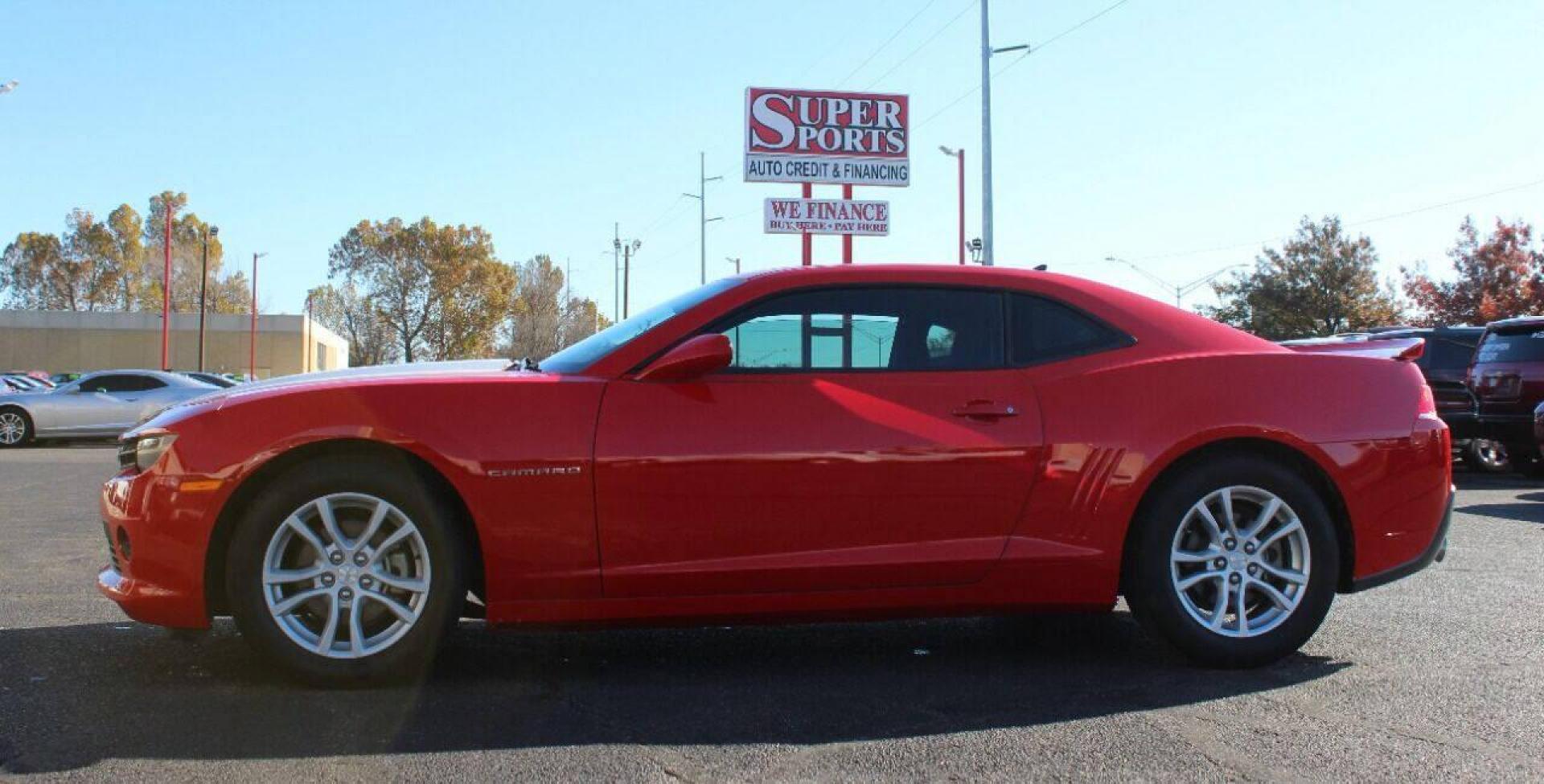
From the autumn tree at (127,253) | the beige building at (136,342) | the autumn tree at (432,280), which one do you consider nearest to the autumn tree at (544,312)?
the autumn tree at (432,280)

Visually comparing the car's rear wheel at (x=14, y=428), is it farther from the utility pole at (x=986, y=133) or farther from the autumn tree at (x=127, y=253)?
the autumn tree at (x=127, y=253)

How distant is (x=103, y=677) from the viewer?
411 centimetres

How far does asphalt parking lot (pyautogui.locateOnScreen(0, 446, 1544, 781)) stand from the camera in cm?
330

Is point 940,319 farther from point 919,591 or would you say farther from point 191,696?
point 191,696

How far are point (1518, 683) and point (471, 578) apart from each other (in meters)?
3.43

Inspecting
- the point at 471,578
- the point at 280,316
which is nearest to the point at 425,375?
the point at 471,578

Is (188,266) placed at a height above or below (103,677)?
above

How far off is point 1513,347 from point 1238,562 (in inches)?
402

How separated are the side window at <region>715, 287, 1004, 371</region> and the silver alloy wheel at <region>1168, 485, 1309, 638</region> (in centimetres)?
91

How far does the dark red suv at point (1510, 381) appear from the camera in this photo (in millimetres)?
12539

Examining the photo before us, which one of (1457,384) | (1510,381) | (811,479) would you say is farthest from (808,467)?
(1457,384)

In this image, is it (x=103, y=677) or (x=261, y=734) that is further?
(x=103, y=677)

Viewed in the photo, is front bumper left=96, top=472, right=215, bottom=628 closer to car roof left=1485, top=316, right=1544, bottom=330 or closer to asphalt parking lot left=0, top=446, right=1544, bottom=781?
asphalt parking lot left=0, top=446, right=1544, bottom=781

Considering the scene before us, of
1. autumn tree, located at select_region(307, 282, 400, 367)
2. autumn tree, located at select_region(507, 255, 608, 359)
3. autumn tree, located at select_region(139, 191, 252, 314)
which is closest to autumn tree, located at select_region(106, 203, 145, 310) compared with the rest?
autumn tree, located at select_region(139, 191, 252, 314)
